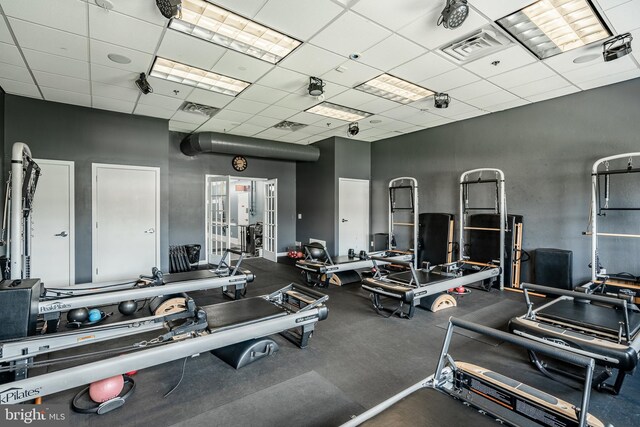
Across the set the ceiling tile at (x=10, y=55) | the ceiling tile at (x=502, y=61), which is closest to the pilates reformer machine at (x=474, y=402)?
the ceiling tile at (x=502, y=61)

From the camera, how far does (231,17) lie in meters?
2.96

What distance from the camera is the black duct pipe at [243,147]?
6.54 m

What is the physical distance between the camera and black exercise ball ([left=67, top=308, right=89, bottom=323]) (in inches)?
131

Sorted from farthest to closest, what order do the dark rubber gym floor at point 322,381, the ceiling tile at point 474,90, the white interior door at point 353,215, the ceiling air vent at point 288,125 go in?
the white interior door at point 353,215 < the ceiling air vent at point 288,125 < the ceiling tile at point 474,90 < the dark rubber gym floor at point 322,381

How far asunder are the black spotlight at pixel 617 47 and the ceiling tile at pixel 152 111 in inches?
243

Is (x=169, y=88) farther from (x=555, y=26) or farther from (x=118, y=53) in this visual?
(x=555, y=26)

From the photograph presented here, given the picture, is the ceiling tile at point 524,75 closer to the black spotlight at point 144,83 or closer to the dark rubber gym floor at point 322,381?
the dark rubber gym floor at point 322,381

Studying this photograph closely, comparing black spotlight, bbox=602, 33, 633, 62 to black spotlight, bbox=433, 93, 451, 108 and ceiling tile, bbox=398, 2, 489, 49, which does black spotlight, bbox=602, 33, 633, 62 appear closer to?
ceiling tile, bbox=398, 2, 489, 49

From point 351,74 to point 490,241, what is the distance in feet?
12.6

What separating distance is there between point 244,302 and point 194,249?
4.15 metres

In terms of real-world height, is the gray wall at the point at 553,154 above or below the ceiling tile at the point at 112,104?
below

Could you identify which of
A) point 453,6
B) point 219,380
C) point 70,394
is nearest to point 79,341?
point 70,394

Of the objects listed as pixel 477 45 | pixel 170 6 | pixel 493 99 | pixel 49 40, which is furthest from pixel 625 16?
pixel 49 40

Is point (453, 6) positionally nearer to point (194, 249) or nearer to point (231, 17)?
point (231, 17)
